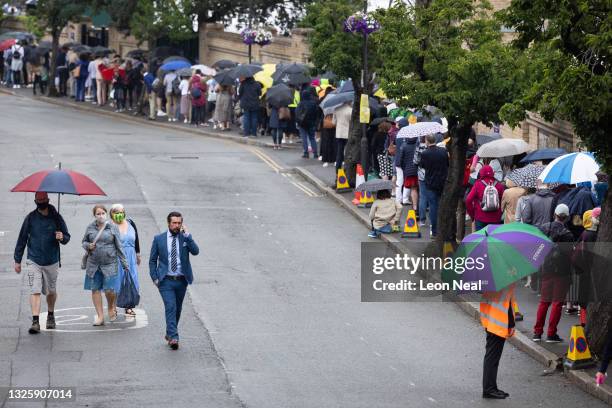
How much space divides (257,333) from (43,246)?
10.00 feet

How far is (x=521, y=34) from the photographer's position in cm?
1669

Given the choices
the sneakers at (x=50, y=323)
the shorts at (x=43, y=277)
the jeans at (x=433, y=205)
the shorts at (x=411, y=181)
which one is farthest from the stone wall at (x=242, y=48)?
the sneakers at (x=50, y=323)

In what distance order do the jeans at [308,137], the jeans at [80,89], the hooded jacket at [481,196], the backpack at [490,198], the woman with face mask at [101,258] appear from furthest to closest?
the jeans at [80,89] < the jeans at [308,137] < the hooded jacket at [481,196] < the backpack at [490,198] < the woman with face mask at [101,258]

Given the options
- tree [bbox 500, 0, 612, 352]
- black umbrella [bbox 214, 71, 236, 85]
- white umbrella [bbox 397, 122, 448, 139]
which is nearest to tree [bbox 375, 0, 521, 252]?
white umbrella [bbox 397, 122, 448, 139]

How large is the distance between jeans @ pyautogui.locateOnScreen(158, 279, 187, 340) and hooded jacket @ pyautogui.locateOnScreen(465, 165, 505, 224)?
6.41m

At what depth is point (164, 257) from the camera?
671 inches

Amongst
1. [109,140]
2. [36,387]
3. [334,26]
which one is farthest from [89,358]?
[109,140]

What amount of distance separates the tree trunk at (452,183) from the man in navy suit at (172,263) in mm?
5986

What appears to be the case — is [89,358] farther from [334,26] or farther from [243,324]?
[334,26]

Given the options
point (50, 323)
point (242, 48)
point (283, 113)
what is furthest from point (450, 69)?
point (242, 48)

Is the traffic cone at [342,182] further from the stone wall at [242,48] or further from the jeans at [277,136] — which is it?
the stone wall at [242,48]

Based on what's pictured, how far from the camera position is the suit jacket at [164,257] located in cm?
1702

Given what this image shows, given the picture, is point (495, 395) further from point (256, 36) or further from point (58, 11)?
point (58, 11)

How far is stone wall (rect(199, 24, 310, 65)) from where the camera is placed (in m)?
49.6
